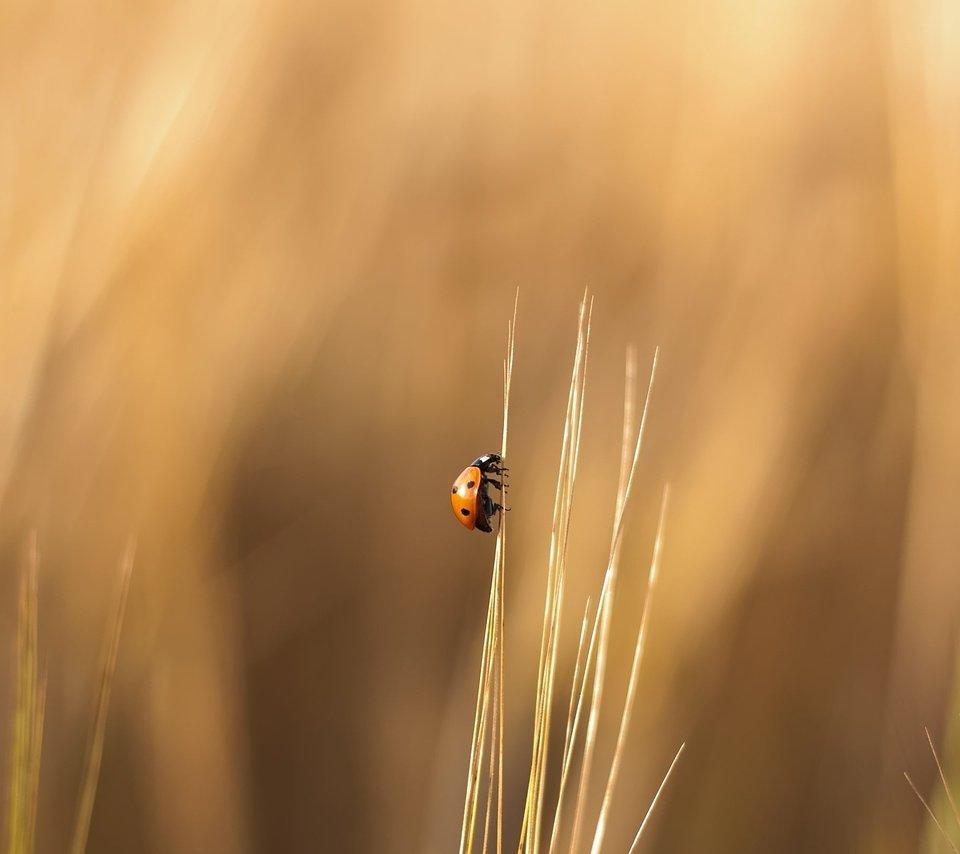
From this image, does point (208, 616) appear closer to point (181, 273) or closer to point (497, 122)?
point (181, 273)

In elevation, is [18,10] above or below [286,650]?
above

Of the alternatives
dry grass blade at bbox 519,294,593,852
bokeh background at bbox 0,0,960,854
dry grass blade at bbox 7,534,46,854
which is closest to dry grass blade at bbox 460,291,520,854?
dry grass blade at bbox 519,294,593,852

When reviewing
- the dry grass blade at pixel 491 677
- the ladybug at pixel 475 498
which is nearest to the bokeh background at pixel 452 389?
the ladybug at pixel 475 498

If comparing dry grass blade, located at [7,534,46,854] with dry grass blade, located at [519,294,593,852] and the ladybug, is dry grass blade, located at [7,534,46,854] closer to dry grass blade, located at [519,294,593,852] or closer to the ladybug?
dry grass blade, located at [519,294,593,852]

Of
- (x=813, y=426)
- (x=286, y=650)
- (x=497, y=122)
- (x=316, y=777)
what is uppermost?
(x=497, y=122)

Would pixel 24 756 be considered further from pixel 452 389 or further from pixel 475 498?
pixel 452 389

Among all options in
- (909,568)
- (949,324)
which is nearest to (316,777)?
(909,568)

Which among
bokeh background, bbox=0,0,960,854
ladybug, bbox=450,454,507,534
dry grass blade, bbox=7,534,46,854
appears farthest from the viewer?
bokeh background, bbox=0,0,960,854

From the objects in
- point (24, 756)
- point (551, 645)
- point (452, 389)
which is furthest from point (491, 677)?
point (452, 389)
